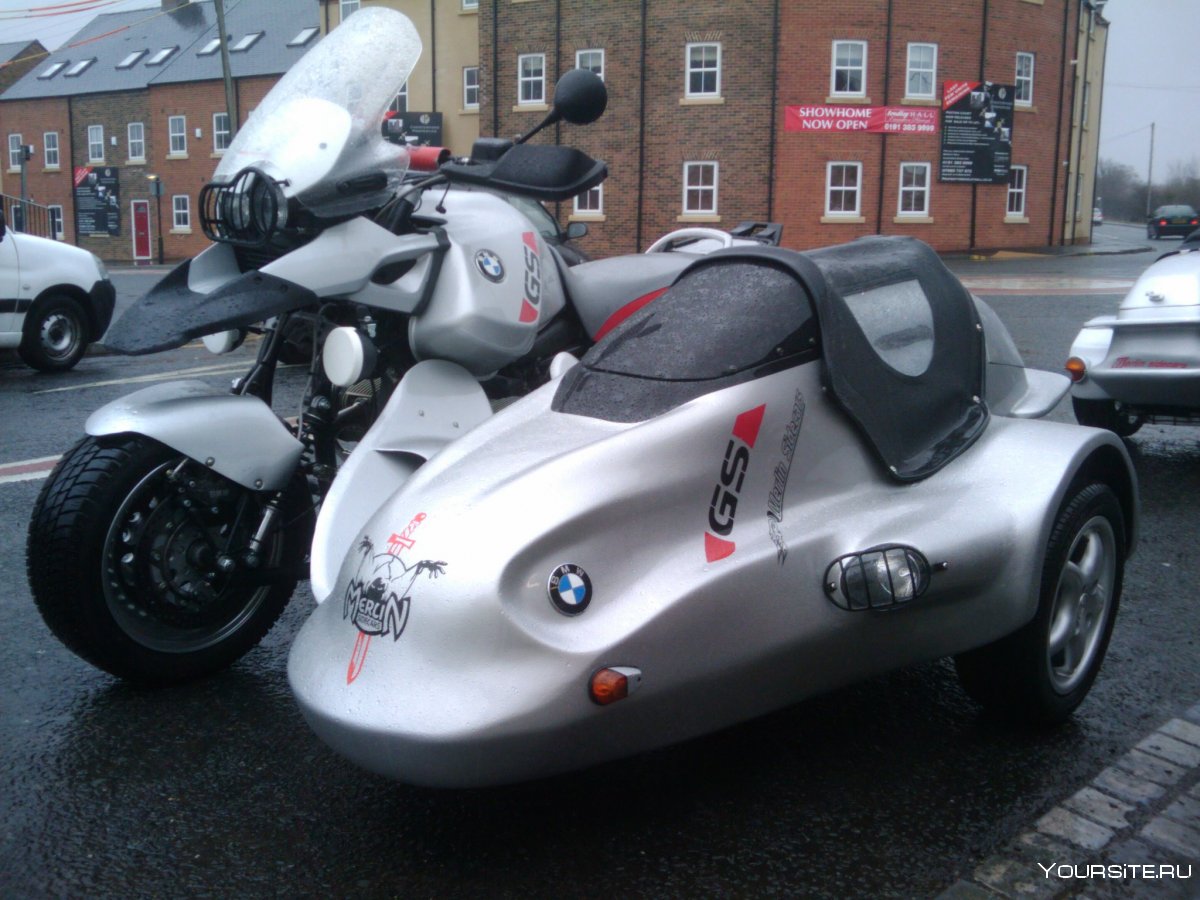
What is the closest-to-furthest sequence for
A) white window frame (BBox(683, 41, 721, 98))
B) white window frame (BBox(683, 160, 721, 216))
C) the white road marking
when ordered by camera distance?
the white road marking
white window frame (BBox(683, 41, 721, 98))
white window frame (BBox(683, 160, 721, 216))

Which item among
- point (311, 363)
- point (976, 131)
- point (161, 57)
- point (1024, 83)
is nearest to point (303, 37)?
point (161, 57)

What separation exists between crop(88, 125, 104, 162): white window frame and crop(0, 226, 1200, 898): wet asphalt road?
178 ft

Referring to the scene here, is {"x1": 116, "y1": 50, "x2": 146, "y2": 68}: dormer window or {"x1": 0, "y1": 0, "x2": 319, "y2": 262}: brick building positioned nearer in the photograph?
{"x1": 0, "y1": 0, "x2": 319, "y2": 262}: brick building

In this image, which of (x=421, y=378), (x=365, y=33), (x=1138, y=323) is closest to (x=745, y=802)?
(x=421, y=378)

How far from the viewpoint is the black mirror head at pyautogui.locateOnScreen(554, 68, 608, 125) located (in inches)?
134

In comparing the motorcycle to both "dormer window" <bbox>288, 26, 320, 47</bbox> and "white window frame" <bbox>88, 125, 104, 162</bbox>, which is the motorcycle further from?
"white window frame" <bbox>88, 125, 104, 162</bbox>

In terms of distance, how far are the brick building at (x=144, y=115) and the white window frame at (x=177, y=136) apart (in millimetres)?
41

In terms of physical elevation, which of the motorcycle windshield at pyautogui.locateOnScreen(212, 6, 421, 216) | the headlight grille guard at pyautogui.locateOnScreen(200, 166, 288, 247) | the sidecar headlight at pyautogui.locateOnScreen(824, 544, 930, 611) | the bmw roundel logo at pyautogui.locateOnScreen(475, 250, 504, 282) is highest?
the motorcycle windshield at pyautogui.locateOnScreen(212, 6, 421, 216)

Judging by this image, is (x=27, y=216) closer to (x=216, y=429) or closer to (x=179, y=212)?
(x=216, y=429)

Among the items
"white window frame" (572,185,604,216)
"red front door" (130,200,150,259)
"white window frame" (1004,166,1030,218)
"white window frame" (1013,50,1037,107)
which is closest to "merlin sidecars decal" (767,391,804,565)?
"white window frame" (572,185,604,216)

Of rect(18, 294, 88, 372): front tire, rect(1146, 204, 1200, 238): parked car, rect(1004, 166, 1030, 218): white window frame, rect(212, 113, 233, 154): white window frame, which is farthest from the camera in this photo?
rect(212, 113, 233, 154): white window frame

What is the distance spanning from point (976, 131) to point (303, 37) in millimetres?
26656

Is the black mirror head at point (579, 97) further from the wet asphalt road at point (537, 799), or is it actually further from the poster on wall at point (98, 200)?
the poster on wall at point (98, 200)

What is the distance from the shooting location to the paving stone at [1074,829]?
2.59 metres
